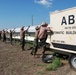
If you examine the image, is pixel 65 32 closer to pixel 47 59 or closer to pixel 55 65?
pixel 55 65

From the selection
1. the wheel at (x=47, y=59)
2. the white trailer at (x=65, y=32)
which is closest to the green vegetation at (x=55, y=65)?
the white trailer at (x=65, y=32)

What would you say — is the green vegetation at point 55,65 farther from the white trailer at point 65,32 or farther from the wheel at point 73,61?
the wheel at point 73,61

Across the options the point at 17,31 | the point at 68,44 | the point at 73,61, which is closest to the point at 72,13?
the point at 68,44

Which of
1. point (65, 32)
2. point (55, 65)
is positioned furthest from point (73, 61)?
point (65, 32)

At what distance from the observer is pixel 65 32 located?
31.0 ft

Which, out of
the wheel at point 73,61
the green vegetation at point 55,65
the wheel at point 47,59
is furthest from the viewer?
the wheel at point 47,59

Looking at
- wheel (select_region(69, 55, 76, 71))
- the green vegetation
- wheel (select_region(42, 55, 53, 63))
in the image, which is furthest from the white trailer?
wheel (select_region(42, 55, 53, 63))

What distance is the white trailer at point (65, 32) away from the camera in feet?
29.4

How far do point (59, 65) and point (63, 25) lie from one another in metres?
1.73

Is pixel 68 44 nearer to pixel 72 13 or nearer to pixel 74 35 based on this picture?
pixel 74 35

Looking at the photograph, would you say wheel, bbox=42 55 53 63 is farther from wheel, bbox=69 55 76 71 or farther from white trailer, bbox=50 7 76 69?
wheel, bbox=69 55 76 71

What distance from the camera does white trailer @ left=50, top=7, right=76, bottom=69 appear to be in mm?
8961

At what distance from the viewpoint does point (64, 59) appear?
1083 centimetres

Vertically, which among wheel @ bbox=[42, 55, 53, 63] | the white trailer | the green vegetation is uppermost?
the white trailer
